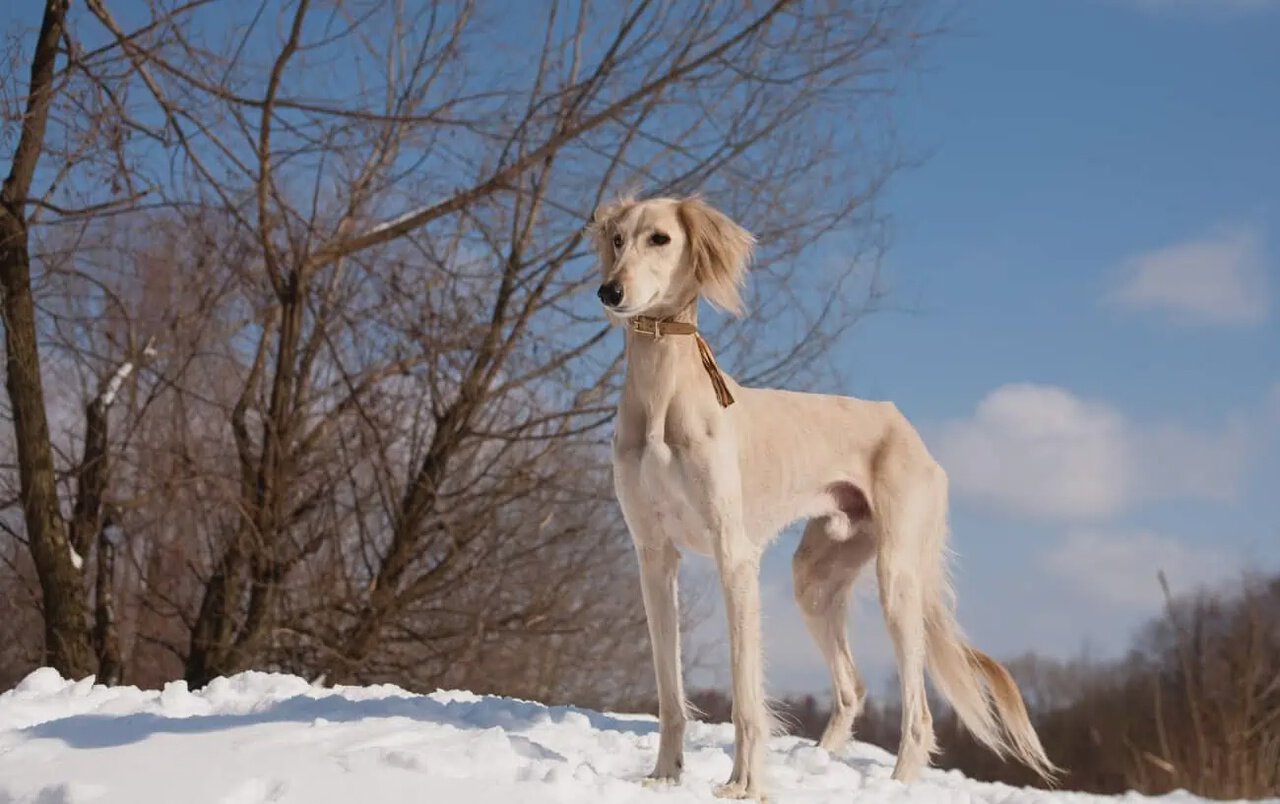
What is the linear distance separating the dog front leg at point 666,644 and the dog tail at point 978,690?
174 centimetres

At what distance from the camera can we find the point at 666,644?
153 inches

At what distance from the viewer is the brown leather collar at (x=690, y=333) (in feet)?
12.4

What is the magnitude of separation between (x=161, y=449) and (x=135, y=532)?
3.02ft

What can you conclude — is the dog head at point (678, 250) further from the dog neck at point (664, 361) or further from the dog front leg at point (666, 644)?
the dog front leg at point (666, 644)

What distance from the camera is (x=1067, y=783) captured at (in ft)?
22.3

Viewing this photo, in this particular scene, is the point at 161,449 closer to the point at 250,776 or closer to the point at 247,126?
the point at 247,126

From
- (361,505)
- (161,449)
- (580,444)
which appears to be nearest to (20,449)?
(161,449)

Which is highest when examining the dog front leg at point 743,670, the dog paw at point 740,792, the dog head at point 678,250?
the dog head at point 678,250

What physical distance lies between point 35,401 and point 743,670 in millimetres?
4988

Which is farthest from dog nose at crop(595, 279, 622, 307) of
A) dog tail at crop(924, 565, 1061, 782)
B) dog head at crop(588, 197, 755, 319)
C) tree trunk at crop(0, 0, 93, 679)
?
tree trunk at crop(0, 0, 93, 679)

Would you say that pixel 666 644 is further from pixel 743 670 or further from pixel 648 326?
pixel 648 326

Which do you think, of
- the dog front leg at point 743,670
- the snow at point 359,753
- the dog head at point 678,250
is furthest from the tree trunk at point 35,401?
the dog front leg at point 743,670

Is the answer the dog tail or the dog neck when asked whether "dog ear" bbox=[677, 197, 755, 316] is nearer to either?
the dog neck

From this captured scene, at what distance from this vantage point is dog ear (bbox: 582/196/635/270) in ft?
12.6
